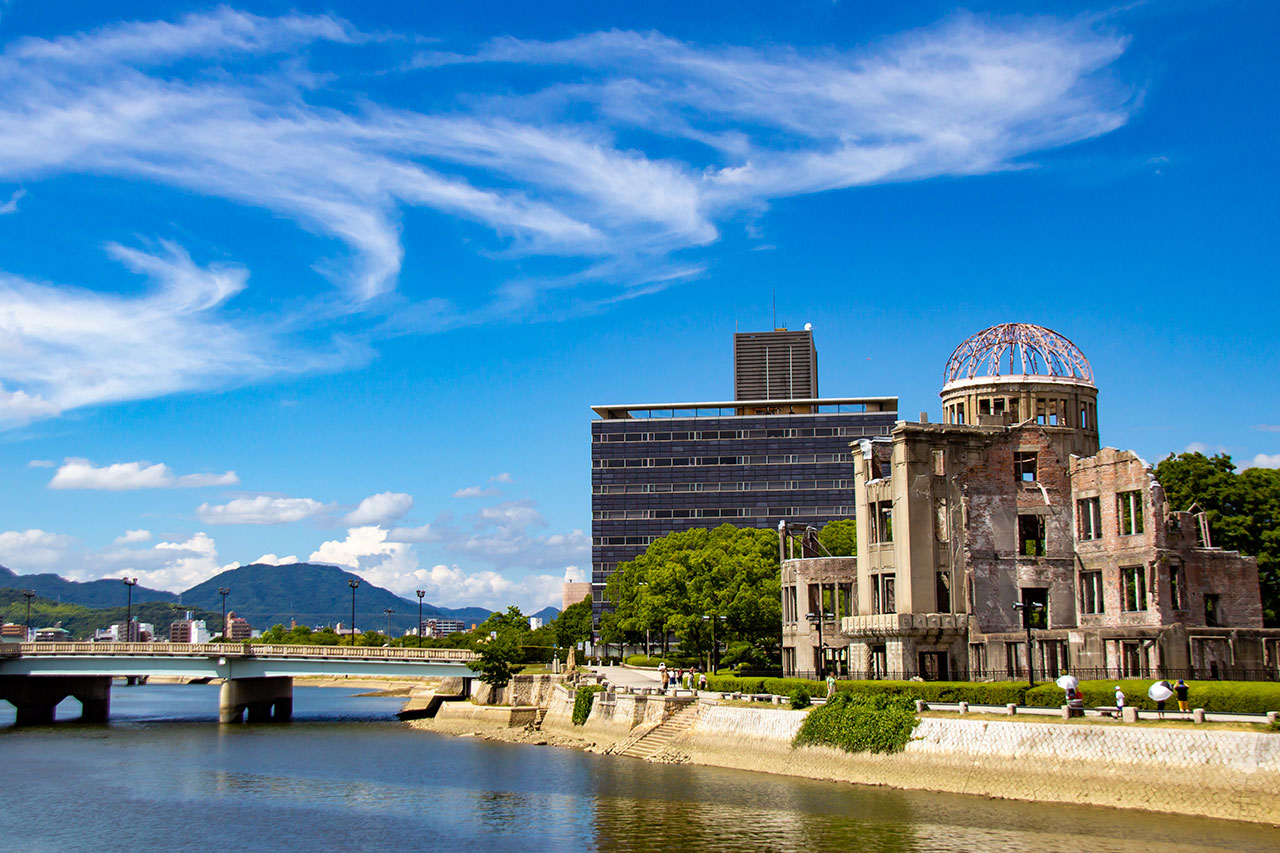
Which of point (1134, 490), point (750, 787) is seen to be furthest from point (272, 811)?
point (1134, 490)

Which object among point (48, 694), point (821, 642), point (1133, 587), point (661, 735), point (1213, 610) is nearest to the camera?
point (1213, 610)

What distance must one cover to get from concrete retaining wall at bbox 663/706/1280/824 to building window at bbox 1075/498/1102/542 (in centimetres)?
2295

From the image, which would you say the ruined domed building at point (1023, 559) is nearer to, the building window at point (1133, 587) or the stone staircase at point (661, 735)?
the building window at point (1133, 587)

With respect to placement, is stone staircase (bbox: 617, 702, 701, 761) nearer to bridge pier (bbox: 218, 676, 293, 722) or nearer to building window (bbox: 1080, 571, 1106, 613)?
building window (bbox: 1080, 571, 1106, 613)

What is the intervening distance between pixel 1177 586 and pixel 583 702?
38936mm

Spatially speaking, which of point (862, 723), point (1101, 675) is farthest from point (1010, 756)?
point (1101, 675)

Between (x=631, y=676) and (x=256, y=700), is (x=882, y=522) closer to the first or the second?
(x=631, y=676)

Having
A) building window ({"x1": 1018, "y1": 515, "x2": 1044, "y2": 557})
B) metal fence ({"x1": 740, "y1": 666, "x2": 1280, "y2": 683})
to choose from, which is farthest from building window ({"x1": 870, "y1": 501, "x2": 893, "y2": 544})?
metal fence ({"x1": 740, "y1": 666, "x2": 1280, "y2": 683})

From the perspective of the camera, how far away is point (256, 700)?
4264 inches

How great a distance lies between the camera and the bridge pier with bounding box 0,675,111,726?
350 feet

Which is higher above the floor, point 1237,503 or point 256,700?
point 1237,503

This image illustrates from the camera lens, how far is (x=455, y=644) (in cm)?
18975

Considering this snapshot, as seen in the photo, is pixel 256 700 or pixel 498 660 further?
pixel 256 700

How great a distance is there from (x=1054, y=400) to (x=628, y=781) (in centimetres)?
3895
